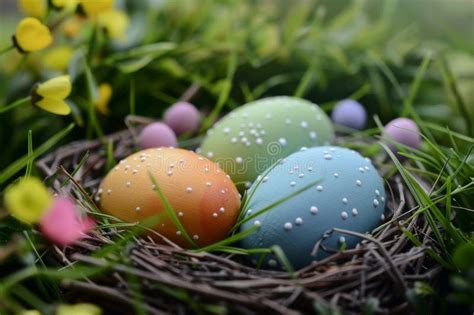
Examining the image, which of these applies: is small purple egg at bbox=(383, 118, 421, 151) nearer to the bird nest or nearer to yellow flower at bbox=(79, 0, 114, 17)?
the bird nest

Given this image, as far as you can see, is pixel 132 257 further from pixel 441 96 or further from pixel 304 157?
pixel 441 96

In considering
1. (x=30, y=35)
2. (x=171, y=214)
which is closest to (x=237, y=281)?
(x=171, y=214)

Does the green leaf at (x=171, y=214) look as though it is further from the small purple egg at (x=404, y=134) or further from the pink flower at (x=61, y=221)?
the small purple egg at (x=404, y=134)

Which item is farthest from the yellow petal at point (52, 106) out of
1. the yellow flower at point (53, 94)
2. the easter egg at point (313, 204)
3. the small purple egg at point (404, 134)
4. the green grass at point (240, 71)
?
the small purple egg at point (404, 134)

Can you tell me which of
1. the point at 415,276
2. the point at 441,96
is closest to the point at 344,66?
the point at 441,96

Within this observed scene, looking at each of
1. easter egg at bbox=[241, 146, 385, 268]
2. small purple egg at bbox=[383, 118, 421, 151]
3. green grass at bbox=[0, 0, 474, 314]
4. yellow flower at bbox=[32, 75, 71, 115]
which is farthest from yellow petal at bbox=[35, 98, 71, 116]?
small purple egg at bbox=[383, 118, 421, 151]

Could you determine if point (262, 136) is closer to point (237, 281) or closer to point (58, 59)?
point (237, 281)
